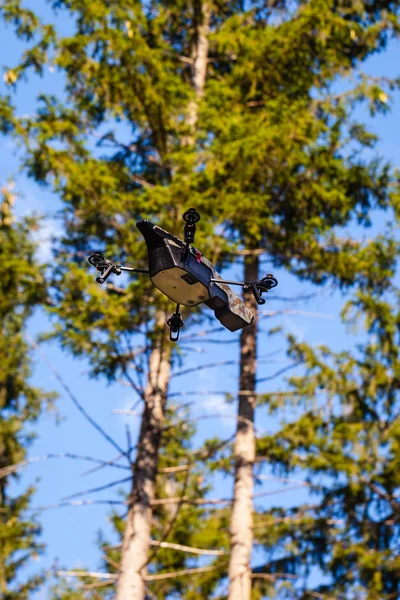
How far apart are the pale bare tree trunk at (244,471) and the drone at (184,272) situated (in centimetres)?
615

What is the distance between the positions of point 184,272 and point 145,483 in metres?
5.59

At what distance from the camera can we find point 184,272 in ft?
14.1

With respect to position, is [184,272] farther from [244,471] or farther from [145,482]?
[244,471]

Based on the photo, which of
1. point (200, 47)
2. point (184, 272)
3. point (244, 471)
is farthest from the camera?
point (200, 47)

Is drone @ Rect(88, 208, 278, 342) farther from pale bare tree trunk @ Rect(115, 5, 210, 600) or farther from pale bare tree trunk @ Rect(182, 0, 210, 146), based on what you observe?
pale bare tree trunk @ Rect(182, 0, 210, 146)

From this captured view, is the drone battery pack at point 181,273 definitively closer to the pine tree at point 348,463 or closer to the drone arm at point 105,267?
the drone arm at point 105,267

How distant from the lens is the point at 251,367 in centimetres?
1186

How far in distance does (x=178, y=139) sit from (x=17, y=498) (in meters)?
8.74

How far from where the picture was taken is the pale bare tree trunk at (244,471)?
33.0 feet

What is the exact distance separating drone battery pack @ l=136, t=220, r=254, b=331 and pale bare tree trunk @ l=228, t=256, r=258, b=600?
20.4 ft

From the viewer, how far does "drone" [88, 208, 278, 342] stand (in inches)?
Result: 169

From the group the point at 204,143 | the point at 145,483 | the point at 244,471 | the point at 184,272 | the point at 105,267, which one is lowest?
the point at 184,272

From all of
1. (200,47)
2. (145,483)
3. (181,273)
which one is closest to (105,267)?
(181,273)

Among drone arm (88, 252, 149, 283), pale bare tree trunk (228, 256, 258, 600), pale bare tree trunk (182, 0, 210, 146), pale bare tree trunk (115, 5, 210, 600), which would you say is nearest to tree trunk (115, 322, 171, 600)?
pale bare tree trunk (115, 5, 210, 600)
